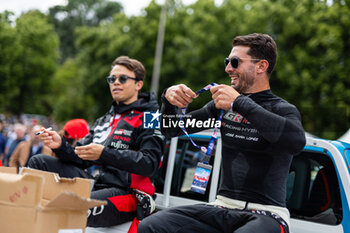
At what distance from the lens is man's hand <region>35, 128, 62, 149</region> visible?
3.24 meters

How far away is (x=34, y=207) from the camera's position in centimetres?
201

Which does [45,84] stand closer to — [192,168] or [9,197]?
[192,168]

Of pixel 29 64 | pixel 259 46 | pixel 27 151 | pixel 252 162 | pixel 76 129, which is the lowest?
pixel 27 151

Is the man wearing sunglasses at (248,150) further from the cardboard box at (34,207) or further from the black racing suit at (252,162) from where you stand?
the cardboard box at (34,207)

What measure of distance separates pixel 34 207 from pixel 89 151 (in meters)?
1.03

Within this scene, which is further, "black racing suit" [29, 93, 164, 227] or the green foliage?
the green foliage

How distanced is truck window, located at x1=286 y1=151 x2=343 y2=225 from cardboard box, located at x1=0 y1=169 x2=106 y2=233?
2.02 m

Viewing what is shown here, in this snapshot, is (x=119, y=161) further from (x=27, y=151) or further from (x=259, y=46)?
(x=27, y=151)

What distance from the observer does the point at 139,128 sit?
11.8 ft

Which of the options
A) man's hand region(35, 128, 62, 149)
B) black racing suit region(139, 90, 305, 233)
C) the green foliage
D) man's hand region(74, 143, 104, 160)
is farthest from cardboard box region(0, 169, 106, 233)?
the green foliage

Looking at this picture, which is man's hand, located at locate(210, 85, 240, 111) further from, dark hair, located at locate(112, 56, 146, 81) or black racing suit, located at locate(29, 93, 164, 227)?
dark hair, located at locate(112, 56, 146, 81)

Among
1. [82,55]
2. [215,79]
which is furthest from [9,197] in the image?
[82,55]

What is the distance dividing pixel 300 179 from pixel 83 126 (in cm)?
235

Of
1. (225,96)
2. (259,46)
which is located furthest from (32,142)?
(225,96)
